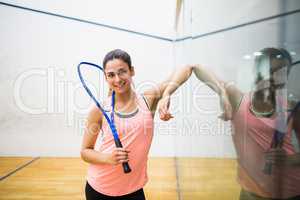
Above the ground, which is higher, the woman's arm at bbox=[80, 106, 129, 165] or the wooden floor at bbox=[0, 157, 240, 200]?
the woman's arm at bbox=[80, 106, 129, 165]

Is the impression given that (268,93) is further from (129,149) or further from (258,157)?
(129,149)

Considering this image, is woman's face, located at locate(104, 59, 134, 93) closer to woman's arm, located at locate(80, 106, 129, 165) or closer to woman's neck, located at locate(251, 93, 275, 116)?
woman's arm, located at locate(80, 106, 129, 165)

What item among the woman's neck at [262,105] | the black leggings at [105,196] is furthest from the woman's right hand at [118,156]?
the woman's neck at [262,105]

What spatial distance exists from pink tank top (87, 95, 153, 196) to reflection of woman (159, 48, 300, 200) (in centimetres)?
75

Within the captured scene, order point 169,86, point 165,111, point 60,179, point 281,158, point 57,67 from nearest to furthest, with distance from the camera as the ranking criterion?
1. point 281,158
2. point 165,111
3. point 169,86
4. point 60,179
5. point 57,67

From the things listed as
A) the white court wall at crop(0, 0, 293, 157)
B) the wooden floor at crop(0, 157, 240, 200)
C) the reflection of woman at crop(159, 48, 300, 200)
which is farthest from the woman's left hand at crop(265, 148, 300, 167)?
the white court wall at crop(0, 0, 293, 157)

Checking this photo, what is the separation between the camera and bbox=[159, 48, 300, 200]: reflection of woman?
28 centimetres

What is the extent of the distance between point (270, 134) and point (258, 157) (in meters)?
0.04

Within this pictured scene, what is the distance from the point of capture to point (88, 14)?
3.70m

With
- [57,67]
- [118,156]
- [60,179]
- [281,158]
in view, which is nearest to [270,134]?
[281,158]

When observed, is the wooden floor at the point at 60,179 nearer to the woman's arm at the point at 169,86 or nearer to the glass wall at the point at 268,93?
the woman's arm at the point at 169,86

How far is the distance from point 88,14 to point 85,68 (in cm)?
75

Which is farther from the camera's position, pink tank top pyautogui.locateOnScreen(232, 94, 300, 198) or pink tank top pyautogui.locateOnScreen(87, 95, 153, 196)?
pink tank top pyautogui.locateOnScreen(87, 95, 153, 196)

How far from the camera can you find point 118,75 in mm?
1135
